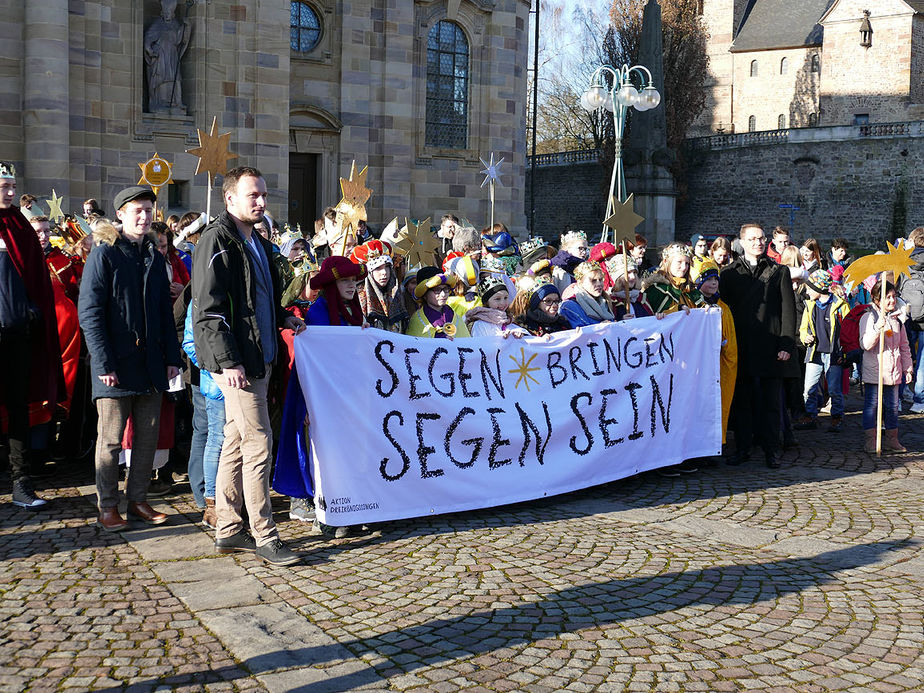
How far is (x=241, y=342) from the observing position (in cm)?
586

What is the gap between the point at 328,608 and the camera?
5215mm

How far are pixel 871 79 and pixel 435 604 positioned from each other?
67.8 metres

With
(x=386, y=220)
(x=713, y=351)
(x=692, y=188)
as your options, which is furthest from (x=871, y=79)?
(x=713, y=351)

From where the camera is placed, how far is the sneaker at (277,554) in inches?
232

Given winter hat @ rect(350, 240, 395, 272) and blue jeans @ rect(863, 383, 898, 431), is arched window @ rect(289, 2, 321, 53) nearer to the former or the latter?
blue jeans @ rect(863, 383, 898, 431)

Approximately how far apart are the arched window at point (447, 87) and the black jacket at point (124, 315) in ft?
62.1

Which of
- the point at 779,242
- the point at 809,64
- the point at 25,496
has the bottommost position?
the point at 25,496

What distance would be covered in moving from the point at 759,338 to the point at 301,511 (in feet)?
14.9

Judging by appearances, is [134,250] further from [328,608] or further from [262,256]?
[328,608]

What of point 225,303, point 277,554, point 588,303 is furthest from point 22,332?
point 588,303

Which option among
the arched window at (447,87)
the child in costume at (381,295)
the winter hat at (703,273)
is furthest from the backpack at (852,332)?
the arched window at (447,87)

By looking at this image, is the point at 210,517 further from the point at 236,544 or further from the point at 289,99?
the point at 289,99

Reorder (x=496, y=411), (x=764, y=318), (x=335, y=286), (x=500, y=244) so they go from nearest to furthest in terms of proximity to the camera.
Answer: (x=335, y=286), (x=496, y=411), (x=764, y=318), (x=500, y=244)

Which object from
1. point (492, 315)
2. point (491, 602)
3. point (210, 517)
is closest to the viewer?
point (491, 602)
